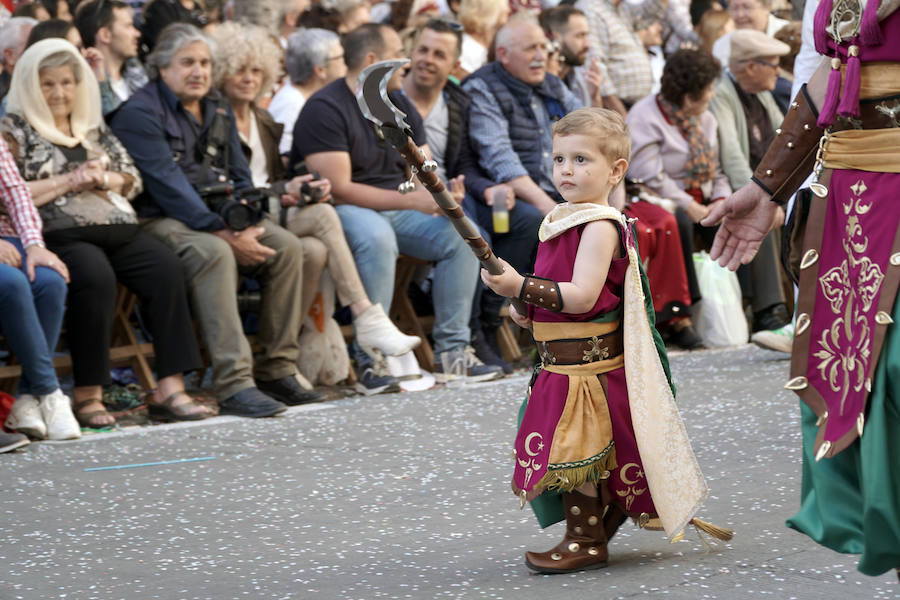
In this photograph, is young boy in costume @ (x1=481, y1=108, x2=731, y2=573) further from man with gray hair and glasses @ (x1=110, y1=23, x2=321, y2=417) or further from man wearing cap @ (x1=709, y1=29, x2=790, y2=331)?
man wearing cap @ (x1=709, y1=29, x2=790, y2=331)

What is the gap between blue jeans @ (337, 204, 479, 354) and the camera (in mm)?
7547

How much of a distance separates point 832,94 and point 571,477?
44.3 inches

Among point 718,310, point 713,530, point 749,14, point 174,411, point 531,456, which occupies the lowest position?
point 718,310

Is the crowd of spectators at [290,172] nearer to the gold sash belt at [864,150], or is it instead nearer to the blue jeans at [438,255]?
the blue jeans at [438,255]

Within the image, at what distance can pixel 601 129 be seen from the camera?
3.67 meters

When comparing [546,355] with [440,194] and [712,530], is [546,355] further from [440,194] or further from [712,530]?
[440,194]

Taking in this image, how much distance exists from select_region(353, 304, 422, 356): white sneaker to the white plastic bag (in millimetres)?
2333

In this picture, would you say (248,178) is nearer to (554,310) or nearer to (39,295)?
(39,295)

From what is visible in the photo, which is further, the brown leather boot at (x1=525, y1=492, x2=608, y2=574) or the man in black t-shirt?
the man in black t-shirt

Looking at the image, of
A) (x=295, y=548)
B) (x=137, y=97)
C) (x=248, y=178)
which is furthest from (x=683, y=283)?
(x=295, y=548)

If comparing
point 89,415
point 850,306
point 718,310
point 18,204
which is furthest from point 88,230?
point 850,306

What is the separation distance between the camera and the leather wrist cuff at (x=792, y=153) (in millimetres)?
3395

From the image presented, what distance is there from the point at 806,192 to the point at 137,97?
4509 millimetres

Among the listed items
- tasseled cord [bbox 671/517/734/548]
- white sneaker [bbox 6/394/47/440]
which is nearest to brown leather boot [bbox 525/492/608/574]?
tasseled cord [bbox 671/517/734/548]
